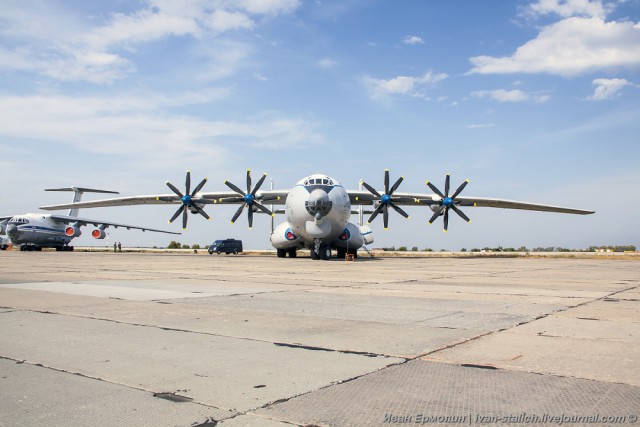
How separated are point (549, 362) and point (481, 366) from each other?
0.69 m

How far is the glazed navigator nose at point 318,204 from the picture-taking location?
2894cm

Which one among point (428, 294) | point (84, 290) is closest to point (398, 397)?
point (428, 294)

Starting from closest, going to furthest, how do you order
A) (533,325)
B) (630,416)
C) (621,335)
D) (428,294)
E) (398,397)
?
(630,416), (398,397), (621,335), (533,325), (428,294)

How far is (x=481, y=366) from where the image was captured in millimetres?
4637

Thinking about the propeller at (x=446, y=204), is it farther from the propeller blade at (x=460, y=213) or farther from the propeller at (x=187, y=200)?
the propeller at (x=187, y=200)

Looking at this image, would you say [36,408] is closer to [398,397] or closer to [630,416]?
[398,397]

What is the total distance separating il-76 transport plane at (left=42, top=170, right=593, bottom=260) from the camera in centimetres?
3005

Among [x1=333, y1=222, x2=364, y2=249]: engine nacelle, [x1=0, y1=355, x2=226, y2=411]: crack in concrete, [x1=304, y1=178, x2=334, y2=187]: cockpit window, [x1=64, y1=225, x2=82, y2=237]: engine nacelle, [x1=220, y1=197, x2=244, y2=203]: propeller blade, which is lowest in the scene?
[x1=0, y1=355, x2=226, y2=411]: crack in concrete

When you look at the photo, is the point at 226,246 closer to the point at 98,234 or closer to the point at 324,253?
the point at 98,234

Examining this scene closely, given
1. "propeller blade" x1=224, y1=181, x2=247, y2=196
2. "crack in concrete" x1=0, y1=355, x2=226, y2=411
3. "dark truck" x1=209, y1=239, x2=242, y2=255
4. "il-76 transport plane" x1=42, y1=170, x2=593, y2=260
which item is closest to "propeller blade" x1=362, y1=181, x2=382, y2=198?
"il-76 transport plane" x1=42, y1=170, x2=593, y2=260

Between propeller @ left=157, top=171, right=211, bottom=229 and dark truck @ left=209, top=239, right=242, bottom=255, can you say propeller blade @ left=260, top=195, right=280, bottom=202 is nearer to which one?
propeller @ left=157, top=171, right=211, bottom=229

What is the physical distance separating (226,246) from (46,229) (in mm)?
17799

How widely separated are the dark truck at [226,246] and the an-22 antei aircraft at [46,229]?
12.2 meters

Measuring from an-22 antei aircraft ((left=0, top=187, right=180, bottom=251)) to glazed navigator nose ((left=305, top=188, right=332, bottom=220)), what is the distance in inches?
1143
